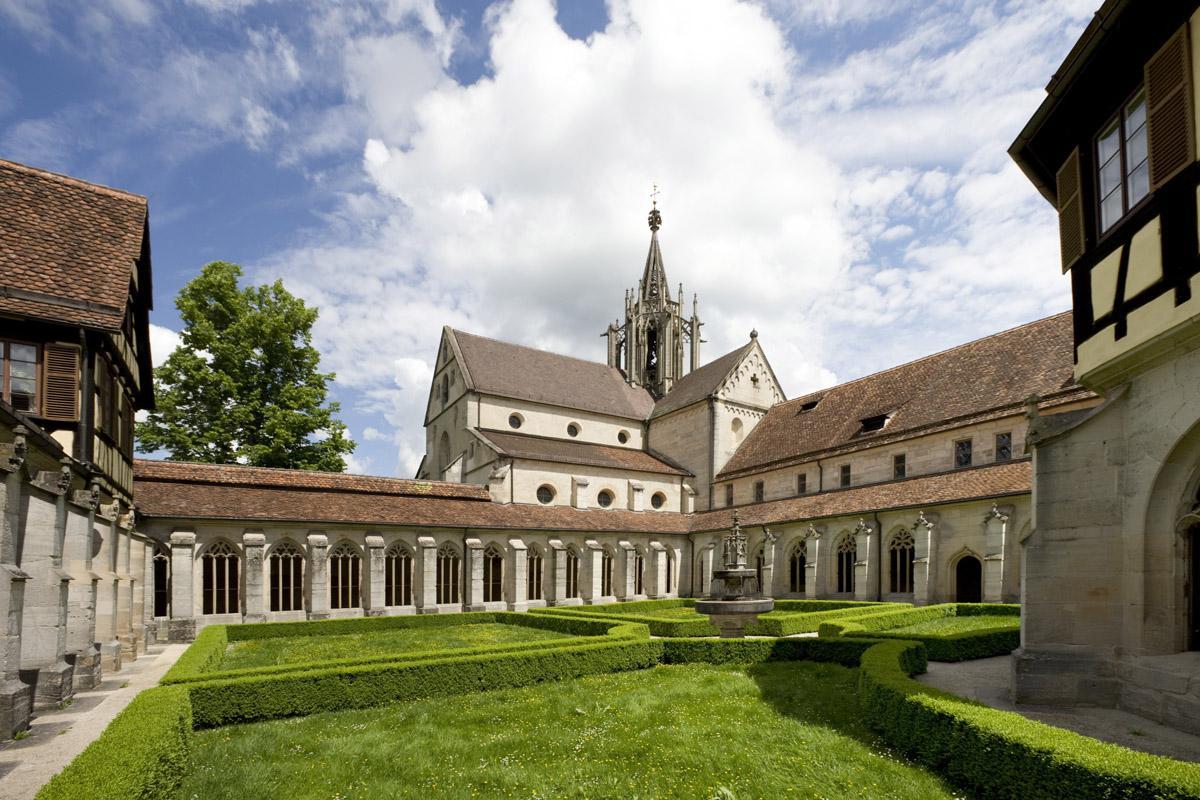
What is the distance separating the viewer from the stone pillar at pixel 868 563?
85.8ft

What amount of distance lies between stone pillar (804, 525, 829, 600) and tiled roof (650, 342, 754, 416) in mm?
12767

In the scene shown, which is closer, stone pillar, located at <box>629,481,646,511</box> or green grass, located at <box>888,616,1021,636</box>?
green grass, located at <box>888,616,1021,636</box>

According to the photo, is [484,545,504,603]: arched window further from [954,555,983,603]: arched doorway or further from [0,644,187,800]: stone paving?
[954,555,983,603]: arched doorway

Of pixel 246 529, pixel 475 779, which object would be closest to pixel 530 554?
pixel 246 529

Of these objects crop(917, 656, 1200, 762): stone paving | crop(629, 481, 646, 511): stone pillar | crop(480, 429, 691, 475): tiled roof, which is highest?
crop(480, 429, 691, 475): tiled roof

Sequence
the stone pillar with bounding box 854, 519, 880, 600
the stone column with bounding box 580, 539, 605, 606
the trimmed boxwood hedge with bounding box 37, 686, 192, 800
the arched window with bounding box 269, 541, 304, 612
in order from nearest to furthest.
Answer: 1. the trimmed boxwood hedge with bounding box 37, 686, 192, 800
2. the arched window with bounding box 269, 541, 304, 612
3. the stone pillar with bounding box 854, 519, 880, 600
4. the stone column with bounding box 580, 539, 605, 606

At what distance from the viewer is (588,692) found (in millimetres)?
13195

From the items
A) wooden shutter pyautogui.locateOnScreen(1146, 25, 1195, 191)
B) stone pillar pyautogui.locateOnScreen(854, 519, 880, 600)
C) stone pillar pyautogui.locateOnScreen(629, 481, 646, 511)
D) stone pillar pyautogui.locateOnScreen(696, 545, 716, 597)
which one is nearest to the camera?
wooden shutter pyautogui.locateOnScreen(1146, 25, 1195, 191)

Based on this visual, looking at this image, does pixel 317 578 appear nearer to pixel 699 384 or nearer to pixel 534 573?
pixel 534 573

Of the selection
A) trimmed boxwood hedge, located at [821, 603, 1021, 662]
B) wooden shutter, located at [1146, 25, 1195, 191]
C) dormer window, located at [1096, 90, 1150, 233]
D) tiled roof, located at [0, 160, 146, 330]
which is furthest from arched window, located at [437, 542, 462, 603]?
wooden shutter, located at [1146, 25, 1195, 191]

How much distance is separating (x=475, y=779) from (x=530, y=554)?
77.5ft

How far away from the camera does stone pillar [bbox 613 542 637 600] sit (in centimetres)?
3347

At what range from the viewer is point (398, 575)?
27.7 metres

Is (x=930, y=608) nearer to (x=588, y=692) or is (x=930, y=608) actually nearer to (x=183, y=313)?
(x=588, y=692)
